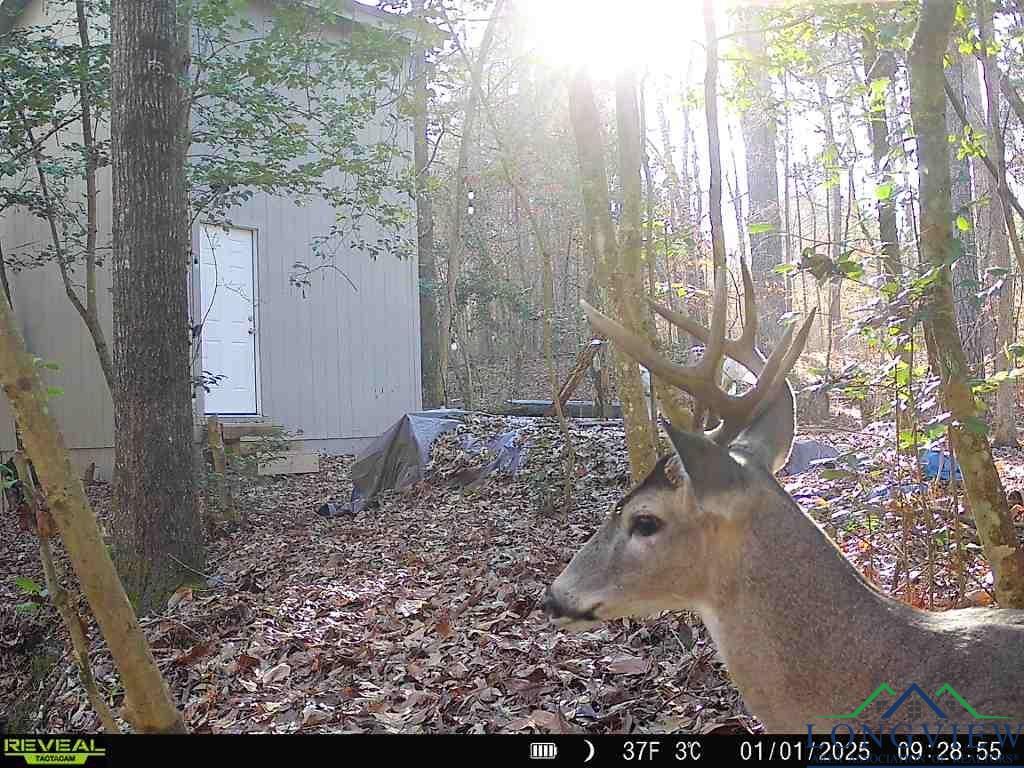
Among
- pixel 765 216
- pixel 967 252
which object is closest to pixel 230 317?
pixel 765 216

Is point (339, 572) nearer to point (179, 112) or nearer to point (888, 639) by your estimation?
point (179, 112)

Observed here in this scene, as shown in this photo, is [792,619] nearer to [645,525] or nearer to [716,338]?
[645,525]

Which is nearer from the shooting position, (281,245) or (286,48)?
(286,48)

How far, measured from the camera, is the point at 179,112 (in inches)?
272

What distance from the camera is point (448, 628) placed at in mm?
5418

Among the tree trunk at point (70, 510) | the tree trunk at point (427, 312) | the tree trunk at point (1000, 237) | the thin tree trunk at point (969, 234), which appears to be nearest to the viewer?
the tree trunk at point (70, 510)

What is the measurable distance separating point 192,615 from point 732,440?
14.1 ft

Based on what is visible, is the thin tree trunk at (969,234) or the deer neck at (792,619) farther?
the thin tree trunk at (969,234)

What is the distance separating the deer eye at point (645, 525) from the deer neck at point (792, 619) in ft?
0.75

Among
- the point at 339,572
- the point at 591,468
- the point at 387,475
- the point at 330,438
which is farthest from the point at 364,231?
the point at 339,572

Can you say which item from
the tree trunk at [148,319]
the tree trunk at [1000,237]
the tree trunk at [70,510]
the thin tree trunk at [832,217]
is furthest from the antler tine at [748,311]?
the tree trunk at [148,319]

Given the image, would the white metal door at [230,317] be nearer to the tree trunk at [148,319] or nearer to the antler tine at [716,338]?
the tree trunk at [148,319]

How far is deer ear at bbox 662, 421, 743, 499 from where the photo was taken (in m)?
2.50

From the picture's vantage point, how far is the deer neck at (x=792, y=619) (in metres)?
2.62
